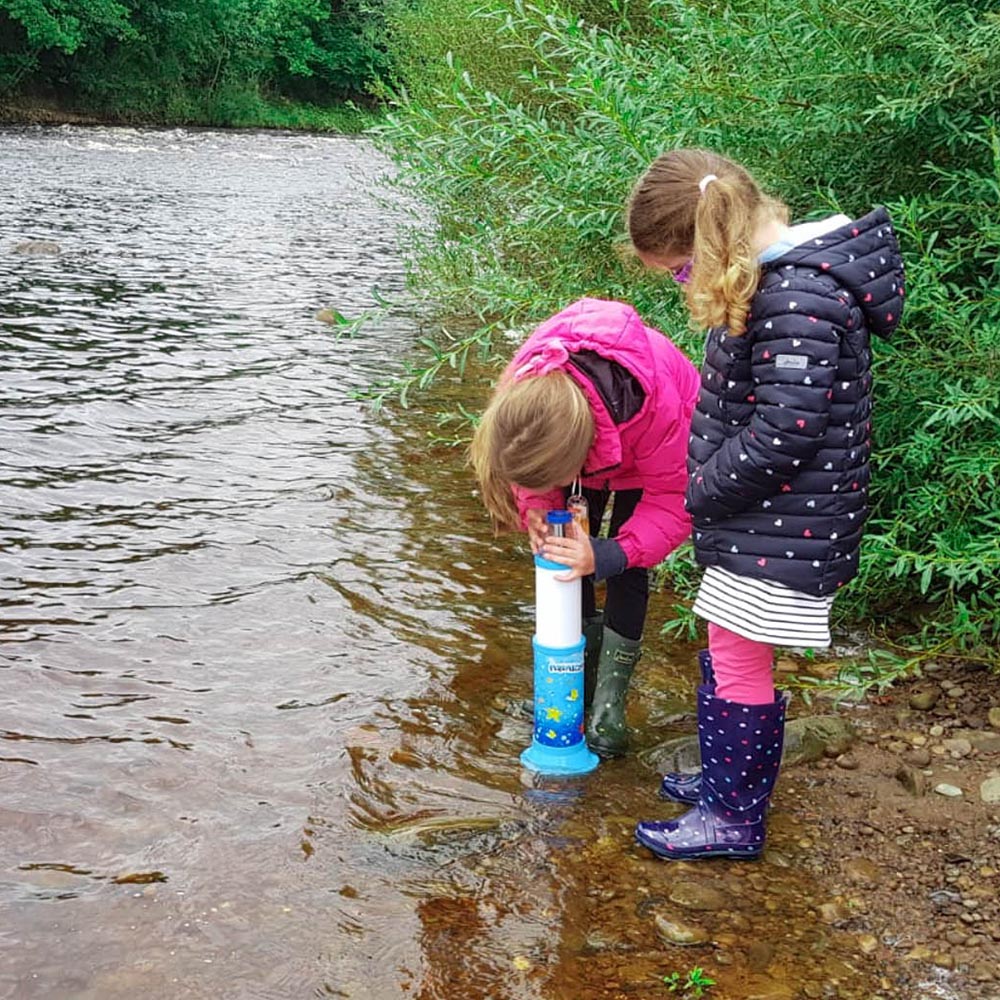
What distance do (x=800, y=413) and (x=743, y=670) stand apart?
76 centimetres

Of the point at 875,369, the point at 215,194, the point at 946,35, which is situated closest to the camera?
the point at 946,35

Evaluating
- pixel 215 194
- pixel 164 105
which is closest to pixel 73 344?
pixel 215 194

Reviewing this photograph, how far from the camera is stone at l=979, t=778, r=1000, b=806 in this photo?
11.6ft

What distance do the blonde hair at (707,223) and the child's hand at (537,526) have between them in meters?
0.78

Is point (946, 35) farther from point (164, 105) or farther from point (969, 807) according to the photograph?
point (164, 105)

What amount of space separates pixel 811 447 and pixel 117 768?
2427 mm

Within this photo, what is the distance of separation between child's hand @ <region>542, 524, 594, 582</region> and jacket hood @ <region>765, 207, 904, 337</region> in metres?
0.97

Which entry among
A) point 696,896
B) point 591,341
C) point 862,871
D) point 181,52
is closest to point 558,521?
point 591,341

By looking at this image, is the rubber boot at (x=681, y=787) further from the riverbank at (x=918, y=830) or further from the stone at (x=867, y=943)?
the stone at (x=867, y=943)

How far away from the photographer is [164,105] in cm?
4178

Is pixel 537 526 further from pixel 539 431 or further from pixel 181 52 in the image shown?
pixel 181 52

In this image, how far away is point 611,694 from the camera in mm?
3963

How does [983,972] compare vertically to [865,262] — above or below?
below

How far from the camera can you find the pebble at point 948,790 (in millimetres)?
3629
